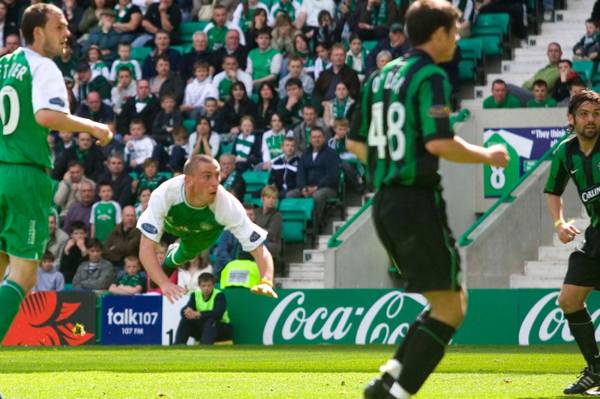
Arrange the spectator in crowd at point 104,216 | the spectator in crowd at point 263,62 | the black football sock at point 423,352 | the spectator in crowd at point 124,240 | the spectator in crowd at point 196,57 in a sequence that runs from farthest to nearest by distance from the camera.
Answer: the spectator in crowd at point 196,57 → the spectator in crowd at point 263,62 → the spectator in crowd at point 104,216 → the spectator in crowd at point 124,240 → the black football sock at point 423,352

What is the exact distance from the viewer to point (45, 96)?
9930 mm

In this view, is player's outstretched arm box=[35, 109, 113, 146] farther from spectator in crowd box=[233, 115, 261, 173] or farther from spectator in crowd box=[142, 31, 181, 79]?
spectator in crowd box=[142, 31, 181, 79]

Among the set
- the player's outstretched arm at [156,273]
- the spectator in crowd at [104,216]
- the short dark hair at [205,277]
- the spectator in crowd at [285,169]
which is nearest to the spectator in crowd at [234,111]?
the spectator in crowd at [285,169]

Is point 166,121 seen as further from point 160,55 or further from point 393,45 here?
point 393,45

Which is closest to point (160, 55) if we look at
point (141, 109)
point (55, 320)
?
point (141, 109)

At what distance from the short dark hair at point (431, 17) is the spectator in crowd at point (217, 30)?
19.6 meters

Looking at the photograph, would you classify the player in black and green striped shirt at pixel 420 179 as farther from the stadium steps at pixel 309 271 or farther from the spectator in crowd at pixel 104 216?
the spectator in crowd at pixel 104 216

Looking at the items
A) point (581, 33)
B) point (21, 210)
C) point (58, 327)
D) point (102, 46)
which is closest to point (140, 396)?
point (21, 210)

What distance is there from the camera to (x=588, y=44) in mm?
24781

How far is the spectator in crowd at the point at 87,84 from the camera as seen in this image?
28.4 m

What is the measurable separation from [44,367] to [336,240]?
26.5 ft

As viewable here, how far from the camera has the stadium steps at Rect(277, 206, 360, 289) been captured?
2420 centimetres

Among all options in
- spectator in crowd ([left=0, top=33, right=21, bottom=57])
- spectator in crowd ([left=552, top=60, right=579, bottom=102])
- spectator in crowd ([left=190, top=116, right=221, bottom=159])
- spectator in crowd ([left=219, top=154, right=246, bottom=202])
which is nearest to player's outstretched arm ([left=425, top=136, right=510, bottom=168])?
spectator in crowd ([left=552, top=60, right=579, bottom=102])

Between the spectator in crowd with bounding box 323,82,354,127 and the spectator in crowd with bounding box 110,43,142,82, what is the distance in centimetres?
503
